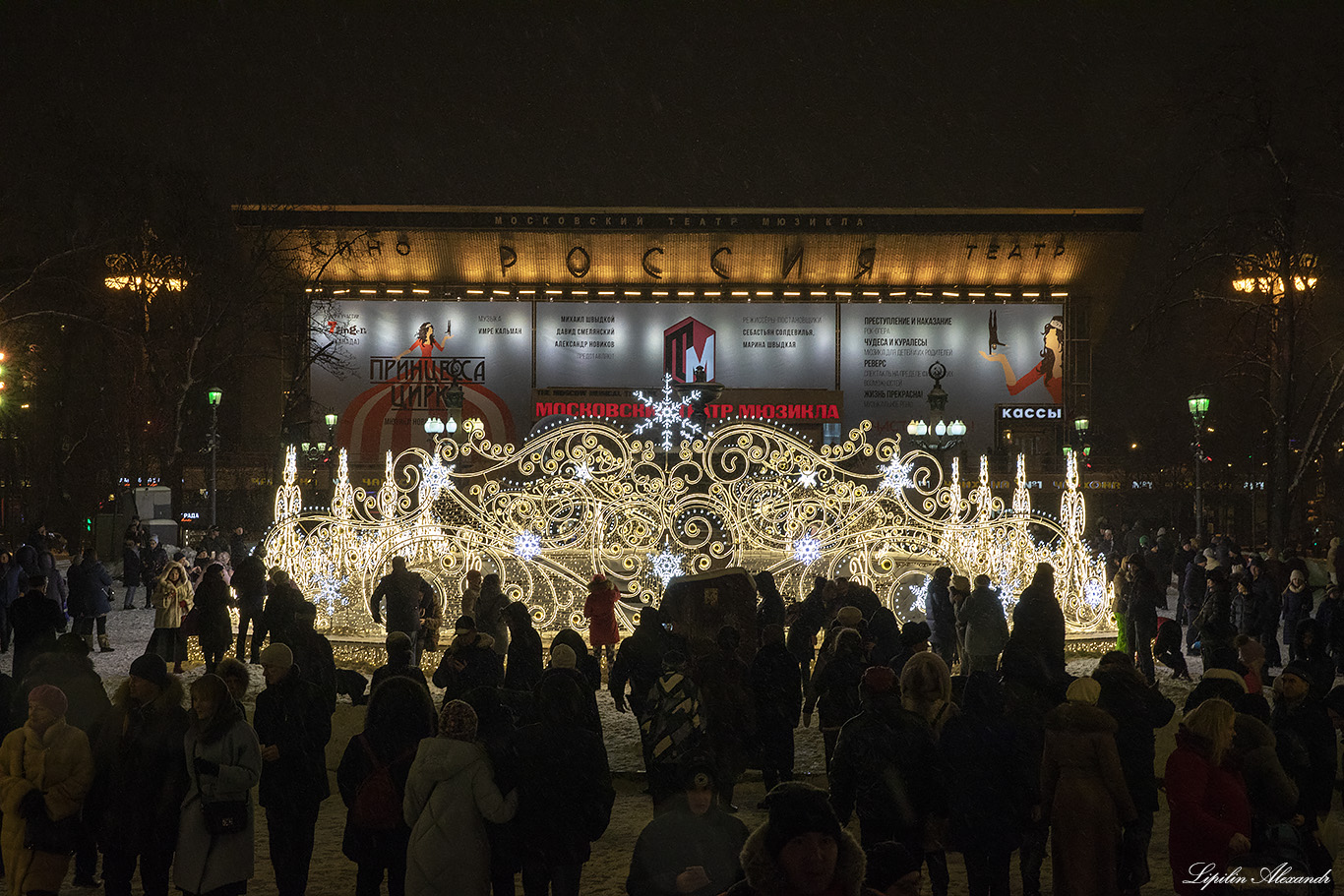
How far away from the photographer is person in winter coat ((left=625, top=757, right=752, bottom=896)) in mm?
3757

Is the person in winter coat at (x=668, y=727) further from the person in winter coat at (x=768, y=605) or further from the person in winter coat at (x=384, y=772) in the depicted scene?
the person in winter coat at (x=768, y=605)

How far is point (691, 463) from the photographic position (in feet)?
43.8

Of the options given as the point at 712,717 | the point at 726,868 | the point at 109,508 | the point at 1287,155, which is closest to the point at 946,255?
the point at 1287,155

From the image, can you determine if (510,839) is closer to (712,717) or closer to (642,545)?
(712,717)

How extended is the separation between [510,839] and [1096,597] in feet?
35.9

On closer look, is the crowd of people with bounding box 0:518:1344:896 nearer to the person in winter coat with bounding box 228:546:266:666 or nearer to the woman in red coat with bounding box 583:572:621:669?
the woman in red coat with bounding box 583:572:621:669

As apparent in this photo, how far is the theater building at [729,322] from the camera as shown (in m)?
39.7

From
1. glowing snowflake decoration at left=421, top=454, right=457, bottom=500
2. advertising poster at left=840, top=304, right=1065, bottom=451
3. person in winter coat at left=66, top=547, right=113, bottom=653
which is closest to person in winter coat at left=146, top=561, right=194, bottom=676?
person in winter coat at left=66, top=547, right=113, bottom=653

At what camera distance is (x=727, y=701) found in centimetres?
709

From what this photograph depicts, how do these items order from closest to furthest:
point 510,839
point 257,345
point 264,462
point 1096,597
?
point 510,839, point 1096,597, point 264,462, point 257,345

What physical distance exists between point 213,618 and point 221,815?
8.01m

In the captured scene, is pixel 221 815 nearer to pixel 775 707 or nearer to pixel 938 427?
pixel 775 707

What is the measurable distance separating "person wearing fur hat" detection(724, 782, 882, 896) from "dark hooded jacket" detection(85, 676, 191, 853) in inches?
125

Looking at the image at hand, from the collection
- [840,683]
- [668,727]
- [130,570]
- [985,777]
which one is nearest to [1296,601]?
[840,683]
